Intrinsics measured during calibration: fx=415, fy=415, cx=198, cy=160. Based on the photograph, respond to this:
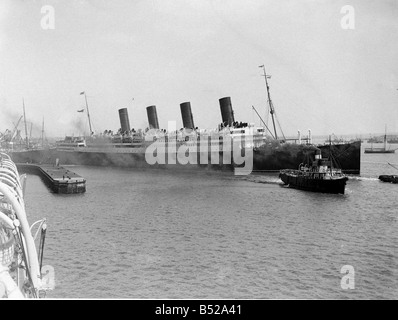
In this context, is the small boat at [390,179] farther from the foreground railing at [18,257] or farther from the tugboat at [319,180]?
the foreground railing at [18,257]

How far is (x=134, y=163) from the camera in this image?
56.7 m

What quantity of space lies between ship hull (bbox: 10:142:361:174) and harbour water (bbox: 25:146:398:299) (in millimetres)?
12789

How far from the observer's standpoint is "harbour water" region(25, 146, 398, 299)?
10484mm

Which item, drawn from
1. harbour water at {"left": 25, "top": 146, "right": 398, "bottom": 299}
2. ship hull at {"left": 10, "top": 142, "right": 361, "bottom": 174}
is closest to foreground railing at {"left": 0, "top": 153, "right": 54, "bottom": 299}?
harbour water at {"left": 25, "top": 146, "right": 398, "bottom": 299}

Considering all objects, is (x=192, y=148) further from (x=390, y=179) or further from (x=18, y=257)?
(x=18, y=257)

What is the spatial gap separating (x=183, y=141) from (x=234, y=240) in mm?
37752

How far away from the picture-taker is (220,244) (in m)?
14.5

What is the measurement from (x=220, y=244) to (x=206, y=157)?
111 ft

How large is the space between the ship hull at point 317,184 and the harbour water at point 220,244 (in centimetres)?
98

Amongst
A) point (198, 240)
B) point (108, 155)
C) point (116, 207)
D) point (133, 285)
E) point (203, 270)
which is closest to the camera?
point (133, 285)

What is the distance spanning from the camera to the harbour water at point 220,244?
34.4 feet

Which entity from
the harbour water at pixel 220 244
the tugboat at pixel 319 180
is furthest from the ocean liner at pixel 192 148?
the harbour water at pixel 220 244
